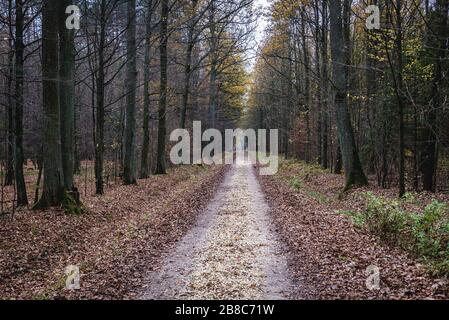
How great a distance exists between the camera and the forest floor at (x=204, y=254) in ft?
21.2

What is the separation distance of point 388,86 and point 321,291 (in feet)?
43.2

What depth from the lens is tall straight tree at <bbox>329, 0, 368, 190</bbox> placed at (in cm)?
1633

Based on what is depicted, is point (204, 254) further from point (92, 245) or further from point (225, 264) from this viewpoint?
point (92, 245)

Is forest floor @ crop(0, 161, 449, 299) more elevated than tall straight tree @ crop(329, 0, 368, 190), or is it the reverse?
tall straight tree @ crop(329, 0, 368, 190)

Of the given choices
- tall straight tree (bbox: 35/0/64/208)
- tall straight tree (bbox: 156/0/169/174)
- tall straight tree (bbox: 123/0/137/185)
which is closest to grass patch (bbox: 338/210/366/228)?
tall straight tree (bbox: 35/0/64/208)

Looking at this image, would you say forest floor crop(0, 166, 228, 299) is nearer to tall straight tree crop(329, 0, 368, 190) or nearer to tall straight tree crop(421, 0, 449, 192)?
tall straight tree crop(329, 0, 368, 190)

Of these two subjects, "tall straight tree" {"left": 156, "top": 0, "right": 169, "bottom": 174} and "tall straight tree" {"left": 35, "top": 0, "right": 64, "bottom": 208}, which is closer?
"tall straight tree" {"left": 35, "top": 0, "right": 64, "bottom": 208}

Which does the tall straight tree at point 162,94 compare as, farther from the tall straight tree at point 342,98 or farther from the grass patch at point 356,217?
the grass patch at point 356,217

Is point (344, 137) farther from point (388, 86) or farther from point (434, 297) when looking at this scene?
point (434, 297)

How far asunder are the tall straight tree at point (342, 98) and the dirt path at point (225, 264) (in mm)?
5668

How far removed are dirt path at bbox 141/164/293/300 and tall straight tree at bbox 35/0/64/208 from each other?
4.40 metres

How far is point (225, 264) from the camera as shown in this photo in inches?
307
